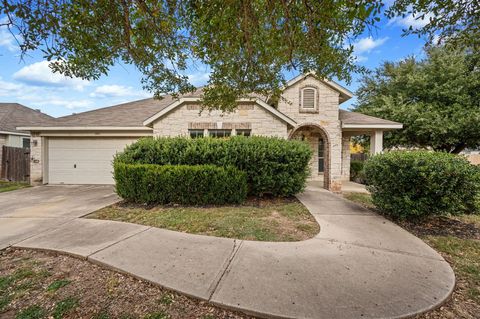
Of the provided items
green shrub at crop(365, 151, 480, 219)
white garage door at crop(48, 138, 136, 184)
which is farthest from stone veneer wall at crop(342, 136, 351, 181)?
white garage door at crop(48, 138, 136, 184)

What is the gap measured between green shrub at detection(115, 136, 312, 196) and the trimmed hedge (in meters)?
0.44

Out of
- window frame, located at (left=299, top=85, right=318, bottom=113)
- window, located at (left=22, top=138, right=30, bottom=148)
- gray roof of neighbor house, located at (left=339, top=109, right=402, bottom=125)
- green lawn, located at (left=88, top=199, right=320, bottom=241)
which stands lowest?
green lawn, located at (left=88, top=199, right=320, bottom=241)

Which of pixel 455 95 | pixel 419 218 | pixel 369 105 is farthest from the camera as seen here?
pixel 369 105

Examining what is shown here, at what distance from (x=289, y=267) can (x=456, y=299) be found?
190 cm

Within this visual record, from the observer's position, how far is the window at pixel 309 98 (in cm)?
1094

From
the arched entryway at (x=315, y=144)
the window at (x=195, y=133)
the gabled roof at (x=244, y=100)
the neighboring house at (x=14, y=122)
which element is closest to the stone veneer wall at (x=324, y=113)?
the arched entryway at (x=315, y=144)

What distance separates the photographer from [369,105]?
15.8m

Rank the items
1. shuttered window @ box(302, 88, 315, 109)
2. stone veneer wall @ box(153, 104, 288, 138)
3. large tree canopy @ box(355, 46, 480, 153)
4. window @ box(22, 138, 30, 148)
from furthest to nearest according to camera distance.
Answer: window @ box(22, 138, 30, 148) < large tree canopy @ box(355, 46, 480, 153) < shuttered window @ box(302, 88, 315, 109) < stone veneer wall @ box(153, 104, 288, 138)

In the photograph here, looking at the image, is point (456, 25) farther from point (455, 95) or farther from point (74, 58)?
point (455, 95)

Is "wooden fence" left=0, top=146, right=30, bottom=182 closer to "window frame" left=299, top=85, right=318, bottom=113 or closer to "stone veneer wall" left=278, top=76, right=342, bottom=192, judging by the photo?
"stone veneer wall" left=278, top=76, right=342, bottom=192

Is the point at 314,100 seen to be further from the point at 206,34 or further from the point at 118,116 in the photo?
the point at 118,116

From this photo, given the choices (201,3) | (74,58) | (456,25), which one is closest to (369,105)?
(456,25)

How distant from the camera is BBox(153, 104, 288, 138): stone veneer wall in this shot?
31.9ft

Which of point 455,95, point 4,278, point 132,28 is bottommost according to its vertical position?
point 4,278
